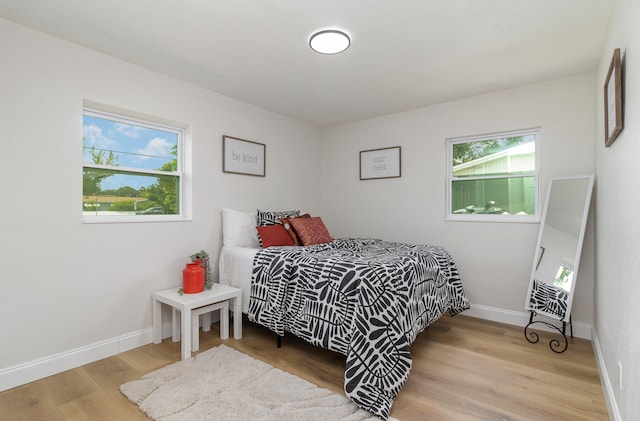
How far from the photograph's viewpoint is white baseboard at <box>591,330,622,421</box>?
165 centimetres

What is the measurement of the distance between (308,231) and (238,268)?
79cm

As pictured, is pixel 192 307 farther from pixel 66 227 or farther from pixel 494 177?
pixel 494 177

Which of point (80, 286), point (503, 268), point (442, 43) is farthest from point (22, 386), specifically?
point (503, 268)

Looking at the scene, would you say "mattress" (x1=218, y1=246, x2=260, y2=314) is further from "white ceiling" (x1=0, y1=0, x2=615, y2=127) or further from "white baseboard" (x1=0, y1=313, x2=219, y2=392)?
"white ceiling" (x1=0, y1=0, x2=615, y2=127)

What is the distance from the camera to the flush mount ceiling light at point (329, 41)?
219 cm

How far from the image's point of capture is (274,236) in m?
3.21

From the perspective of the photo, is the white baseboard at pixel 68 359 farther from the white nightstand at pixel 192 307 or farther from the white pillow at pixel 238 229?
the white pillow at pixel 238 229

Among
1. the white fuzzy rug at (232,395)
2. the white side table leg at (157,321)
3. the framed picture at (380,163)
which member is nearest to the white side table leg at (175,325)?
the white side table leg at (157,321)

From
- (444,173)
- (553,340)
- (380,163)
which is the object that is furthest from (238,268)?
(553,340)

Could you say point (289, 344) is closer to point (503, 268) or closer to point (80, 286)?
point (80, 286)

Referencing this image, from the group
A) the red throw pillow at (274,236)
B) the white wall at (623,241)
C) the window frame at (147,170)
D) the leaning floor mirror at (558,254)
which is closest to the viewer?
the white wall at (623,241)

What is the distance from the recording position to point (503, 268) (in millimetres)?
3260

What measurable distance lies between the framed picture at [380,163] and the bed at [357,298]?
1.15 metres

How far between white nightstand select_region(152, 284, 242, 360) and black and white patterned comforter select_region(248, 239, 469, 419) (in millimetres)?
183
